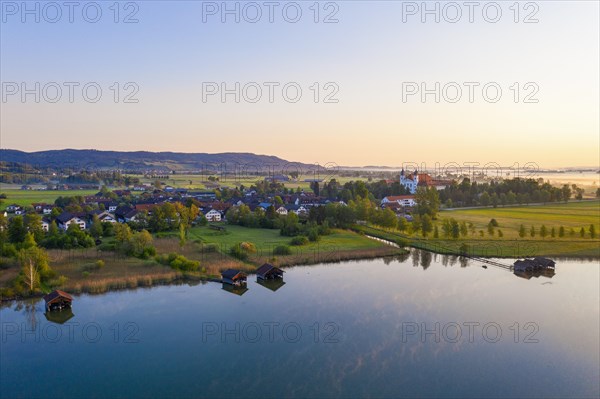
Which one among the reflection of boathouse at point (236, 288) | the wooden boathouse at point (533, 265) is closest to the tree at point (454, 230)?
the wooden boathouse at point (533, 265)

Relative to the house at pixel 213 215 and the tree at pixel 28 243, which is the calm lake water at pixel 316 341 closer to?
the tree at pixel 28 243

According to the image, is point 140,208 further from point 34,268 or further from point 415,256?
point 415,256

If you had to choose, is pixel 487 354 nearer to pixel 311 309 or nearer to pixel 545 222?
pixel 311 309

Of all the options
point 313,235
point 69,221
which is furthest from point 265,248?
point 69,221

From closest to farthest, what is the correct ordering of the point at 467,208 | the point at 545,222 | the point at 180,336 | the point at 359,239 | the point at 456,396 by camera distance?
the point at 456,396, the point at 180,336, the point at 359,239, the point at 545,222, the point at 467,208

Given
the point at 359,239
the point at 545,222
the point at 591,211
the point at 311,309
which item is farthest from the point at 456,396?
the point at 591,211

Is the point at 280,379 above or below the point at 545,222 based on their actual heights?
below

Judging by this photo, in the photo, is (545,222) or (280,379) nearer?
(280,379)

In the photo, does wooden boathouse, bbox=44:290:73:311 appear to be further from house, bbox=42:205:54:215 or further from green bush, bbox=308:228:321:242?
house, bbox=42:205:54:215
